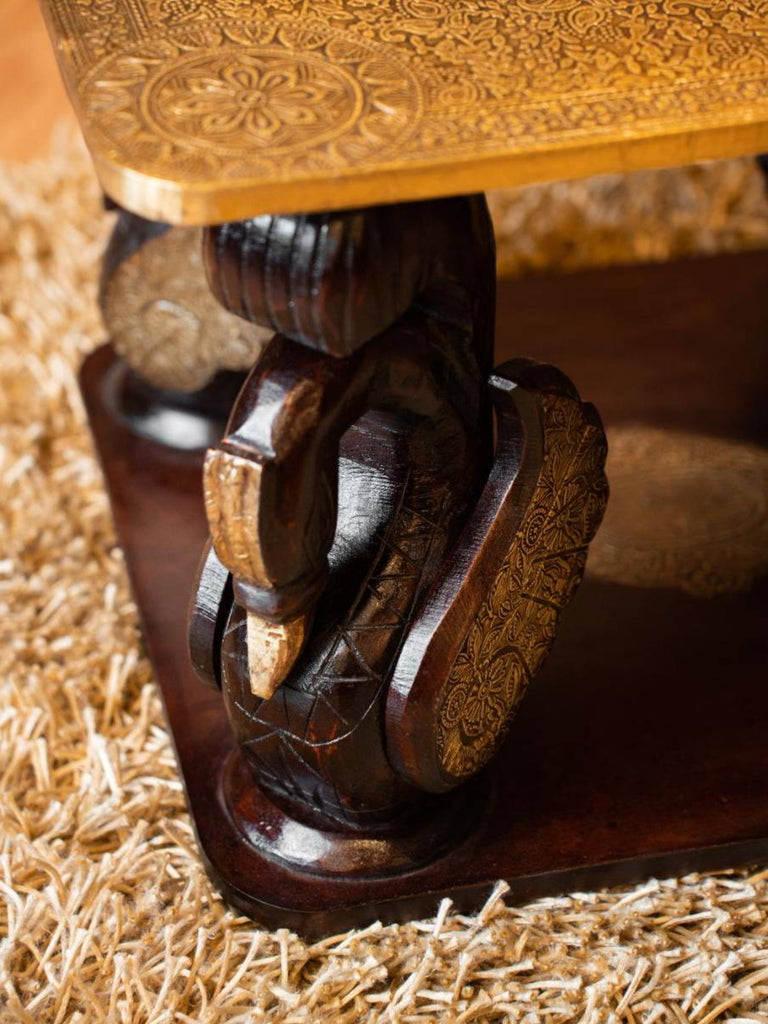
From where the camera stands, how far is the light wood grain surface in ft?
7.16

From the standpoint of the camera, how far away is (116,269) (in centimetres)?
127

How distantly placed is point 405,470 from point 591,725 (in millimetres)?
265

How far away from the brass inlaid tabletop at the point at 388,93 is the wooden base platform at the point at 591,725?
1.42 feet

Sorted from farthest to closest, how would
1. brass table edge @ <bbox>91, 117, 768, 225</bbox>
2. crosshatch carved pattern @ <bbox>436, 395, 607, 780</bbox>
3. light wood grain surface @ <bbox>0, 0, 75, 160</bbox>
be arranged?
light wood grain surface @ <bbox>0, 0, 75, 160</bbox> < crosshatch carved pattern @ <bbox>436, 395, 607, 780</bbox> < brass table edge @ <bbox>91, 117, 768, 225</bbox>

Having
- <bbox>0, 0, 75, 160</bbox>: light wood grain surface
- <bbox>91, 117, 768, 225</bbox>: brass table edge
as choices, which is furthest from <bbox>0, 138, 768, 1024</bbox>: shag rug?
Result: <bbox>0, 0, 75, 160</bbox>: light wood grain surface

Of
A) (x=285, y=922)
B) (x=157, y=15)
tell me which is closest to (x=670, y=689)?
(x=285, y=922)

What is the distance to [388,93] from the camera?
29.8 inches

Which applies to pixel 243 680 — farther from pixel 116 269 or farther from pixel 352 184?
pixel 116 269

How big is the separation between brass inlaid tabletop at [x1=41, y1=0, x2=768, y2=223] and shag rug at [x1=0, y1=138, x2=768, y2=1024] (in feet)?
1.51

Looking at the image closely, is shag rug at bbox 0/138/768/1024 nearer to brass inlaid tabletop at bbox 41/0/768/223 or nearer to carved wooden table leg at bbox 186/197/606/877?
carved wooden table leg at bbox 186/197/606/877

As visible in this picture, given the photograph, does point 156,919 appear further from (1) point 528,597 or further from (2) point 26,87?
(2) point 26,87

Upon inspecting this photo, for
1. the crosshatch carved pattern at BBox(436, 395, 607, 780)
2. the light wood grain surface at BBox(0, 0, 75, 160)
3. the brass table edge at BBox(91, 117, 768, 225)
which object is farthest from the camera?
the light wood grain surface at BBox(0, 0, 75, 160)

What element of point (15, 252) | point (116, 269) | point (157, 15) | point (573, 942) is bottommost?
point (573, 942)

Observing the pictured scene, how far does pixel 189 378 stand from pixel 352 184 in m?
0.62
